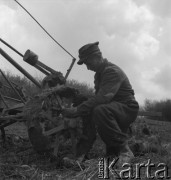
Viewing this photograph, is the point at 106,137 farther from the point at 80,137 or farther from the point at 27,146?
→ the point at 27,146

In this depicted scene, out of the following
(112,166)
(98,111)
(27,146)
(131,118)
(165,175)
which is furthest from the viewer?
(27,146)

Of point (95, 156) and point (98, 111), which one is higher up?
point (98, 111)

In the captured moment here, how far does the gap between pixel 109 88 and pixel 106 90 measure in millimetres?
49

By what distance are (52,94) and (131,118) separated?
113cm

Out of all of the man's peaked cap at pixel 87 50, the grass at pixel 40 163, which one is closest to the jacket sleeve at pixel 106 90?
the man's peaked cap at pixel 87 50

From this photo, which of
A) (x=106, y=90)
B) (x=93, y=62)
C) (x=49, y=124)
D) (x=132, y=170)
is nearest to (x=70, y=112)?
(x=49, y=124)

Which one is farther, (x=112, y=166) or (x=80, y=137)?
(x=80, y=137)

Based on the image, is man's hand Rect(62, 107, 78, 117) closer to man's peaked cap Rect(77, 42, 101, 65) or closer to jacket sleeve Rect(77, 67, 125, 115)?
jacket sleeve Rect(77, 67, 125, 115)

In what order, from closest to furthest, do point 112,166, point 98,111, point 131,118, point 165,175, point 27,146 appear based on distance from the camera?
point 165,175, point 112,166, point 98,111, point 131,118, point 27,146

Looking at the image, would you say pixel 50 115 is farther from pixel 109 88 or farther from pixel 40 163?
pixel 109 88

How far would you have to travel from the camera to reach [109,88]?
5562 mm

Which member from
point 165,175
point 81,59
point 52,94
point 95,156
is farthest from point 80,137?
point 165,175

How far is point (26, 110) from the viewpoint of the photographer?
5656 millimetres

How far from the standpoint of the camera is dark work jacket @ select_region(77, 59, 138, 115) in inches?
218
